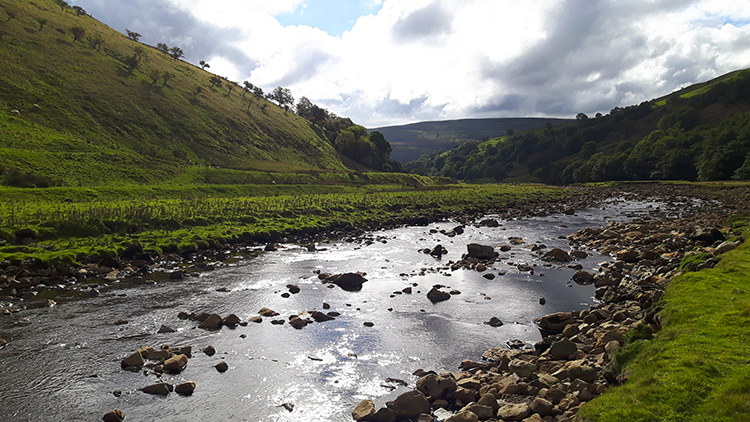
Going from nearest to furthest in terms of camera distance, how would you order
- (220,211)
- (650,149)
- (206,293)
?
(206,293) → (220,211) → (650,149)

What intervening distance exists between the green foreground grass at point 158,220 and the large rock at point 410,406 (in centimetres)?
2791

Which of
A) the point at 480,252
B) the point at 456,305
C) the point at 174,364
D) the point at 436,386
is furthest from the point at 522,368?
the point at 480,252

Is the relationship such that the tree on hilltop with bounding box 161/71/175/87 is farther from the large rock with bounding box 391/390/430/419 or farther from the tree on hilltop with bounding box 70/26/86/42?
the large rock with bounding box 391/390/430/419

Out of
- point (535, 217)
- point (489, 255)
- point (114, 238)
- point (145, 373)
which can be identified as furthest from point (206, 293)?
point (535, 217)

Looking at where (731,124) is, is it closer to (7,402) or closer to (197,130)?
(197,130)

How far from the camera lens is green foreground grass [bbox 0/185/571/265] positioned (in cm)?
3203

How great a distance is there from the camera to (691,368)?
10.8 m

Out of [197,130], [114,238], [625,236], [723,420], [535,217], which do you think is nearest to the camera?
[723,420]

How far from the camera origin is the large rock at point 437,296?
25078mm

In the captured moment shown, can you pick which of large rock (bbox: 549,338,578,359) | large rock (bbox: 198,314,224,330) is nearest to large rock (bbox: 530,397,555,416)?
large rock (bbox: 549,338,578,359)

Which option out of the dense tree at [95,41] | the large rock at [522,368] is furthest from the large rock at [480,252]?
the dense tree at [95,41]

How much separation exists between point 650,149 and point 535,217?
12938 cm

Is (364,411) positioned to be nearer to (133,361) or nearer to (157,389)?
(157,389)

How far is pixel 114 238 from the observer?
3519cm
